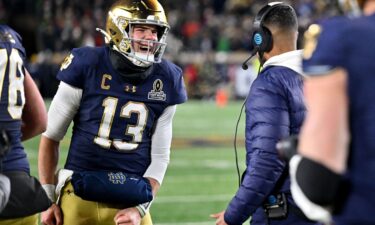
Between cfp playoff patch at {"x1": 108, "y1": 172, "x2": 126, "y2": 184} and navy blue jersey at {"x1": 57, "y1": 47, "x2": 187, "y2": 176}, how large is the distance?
51 millimetres

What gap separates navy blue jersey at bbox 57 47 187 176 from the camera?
3.72 meters

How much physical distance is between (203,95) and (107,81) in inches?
761

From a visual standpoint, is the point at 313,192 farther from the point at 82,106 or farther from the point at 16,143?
the point at 82,106

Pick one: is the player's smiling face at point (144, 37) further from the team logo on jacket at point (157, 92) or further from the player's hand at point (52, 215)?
the player's hand at point (52, 215)

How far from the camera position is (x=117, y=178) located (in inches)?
145

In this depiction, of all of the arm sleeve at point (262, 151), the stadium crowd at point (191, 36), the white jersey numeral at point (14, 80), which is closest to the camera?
the white jersey numeral at point (14, 80)

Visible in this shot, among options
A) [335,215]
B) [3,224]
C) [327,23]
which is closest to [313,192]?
[335,215]

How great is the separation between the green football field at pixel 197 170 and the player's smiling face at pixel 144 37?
3.53 meters

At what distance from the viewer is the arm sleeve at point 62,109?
12.1ft

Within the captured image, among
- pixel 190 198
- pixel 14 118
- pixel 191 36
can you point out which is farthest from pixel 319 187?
pixel 191 36

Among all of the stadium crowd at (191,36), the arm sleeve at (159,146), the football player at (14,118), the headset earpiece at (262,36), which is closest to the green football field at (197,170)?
the arm sleeve at (159,146)

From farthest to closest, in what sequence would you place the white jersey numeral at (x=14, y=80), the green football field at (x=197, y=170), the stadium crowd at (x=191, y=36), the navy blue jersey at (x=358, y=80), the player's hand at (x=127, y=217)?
the stadium crowd at (x=191, y=36)
the green football field at (x=197, y=170)
the player's hand at (x=127, y=217)
the white jersey numeral at (x=14, y=80)
the navy blue jersey at (x=358, y=80)

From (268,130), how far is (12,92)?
1.05m

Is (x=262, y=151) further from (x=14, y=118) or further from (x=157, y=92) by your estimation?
(x=14, y=118)
